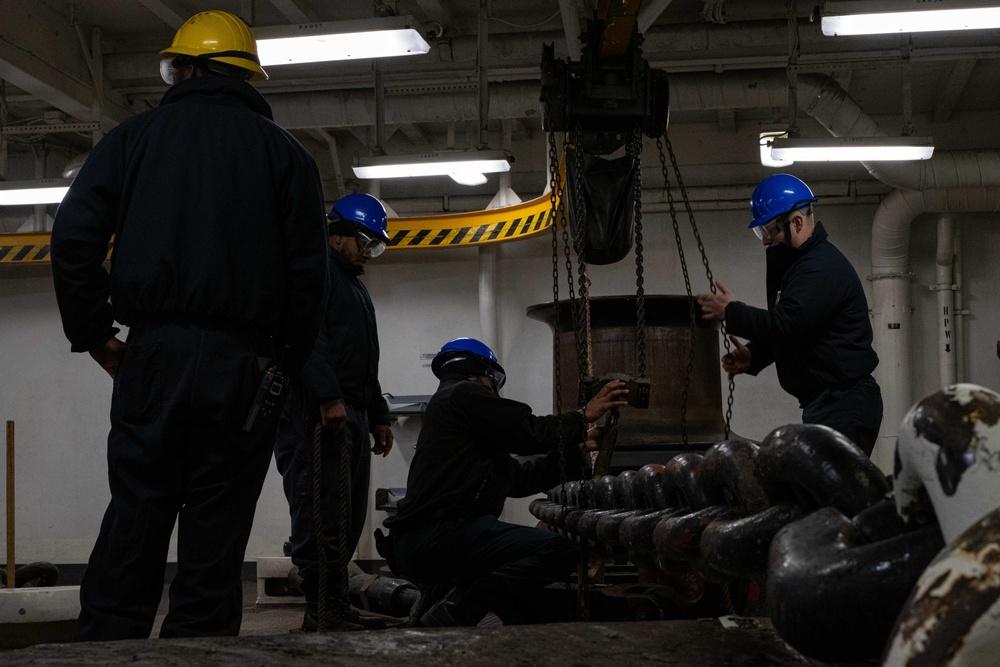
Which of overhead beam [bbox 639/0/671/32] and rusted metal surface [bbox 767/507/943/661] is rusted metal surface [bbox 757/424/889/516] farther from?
overhead beam [bbox 639/0/671/32]

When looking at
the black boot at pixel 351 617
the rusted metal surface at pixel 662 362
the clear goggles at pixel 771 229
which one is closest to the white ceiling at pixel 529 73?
the rusted metal surface at pixel 662 362

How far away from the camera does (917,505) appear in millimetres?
638

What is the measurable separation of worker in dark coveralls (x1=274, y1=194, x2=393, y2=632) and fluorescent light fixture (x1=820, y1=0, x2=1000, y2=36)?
2710 millimetres

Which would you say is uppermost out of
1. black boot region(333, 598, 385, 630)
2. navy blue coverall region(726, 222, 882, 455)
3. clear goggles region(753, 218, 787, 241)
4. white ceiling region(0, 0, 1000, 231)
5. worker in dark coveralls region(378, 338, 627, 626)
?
white ceiling region(0, 0, 1000, 231)

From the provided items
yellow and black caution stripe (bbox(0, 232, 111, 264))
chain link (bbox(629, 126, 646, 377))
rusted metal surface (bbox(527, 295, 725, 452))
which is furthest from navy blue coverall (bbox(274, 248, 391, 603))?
yellow and black caution stripe (bbox(0, 232, 111, 264))

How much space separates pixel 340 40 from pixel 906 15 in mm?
3004

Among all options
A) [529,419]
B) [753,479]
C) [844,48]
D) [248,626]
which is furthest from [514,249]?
[753,479]

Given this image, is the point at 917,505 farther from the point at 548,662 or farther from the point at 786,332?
the point at 786,332

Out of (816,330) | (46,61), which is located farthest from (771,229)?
(46,61)

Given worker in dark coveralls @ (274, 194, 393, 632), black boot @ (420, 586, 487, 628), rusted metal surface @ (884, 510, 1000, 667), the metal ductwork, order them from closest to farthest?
rusted metal surface @ (884, 510, 1000, 667), black boot @ (420, 586, 487, 628), worker in dark coveralls @ (274, 194, 393, 632), the metal ductwork

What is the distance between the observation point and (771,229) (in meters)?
3.89

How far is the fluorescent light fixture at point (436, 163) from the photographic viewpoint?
641 cm

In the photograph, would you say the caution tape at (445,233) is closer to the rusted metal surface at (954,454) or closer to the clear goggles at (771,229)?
the clear goggles at (771,229)

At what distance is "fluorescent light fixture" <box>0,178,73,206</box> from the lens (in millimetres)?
7180
